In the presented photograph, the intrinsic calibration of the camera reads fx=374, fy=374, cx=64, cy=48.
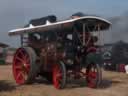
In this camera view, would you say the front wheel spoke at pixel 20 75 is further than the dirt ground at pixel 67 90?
Yes

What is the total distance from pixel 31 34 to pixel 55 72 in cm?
243

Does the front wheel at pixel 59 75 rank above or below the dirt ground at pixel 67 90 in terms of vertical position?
above

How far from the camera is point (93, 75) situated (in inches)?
527

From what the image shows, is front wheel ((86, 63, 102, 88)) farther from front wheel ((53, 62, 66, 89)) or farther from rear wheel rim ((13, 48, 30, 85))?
rear wheel rim ((13, 48, 30, 85))

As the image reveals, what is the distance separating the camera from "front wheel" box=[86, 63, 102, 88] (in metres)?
13.1

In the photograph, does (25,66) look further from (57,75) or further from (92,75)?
(92,75)

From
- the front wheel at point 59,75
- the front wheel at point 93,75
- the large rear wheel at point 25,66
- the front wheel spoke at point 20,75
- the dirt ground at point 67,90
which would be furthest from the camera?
the front wheel spoke at point 20,75

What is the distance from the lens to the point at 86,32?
1329 cm

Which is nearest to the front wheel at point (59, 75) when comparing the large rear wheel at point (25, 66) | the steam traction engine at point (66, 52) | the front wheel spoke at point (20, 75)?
the steam traction engine at point (66, 52)

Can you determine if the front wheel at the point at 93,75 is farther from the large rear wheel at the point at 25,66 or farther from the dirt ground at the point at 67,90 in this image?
the large rear wheel at the point at 25,66

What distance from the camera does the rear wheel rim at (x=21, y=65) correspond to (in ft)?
47.4

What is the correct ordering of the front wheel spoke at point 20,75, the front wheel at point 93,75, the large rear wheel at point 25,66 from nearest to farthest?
1. the front wheel at point 93,75
2. the large rear wheel at point 25,66
3. the front wheel spoke at point 20,75

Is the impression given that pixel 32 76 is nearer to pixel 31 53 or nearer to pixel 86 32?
pixel 31 53

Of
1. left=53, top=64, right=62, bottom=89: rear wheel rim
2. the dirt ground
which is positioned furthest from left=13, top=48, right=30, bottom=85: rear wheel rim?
left=53, top=64, right=62, bottom=89: rear wheel rim
